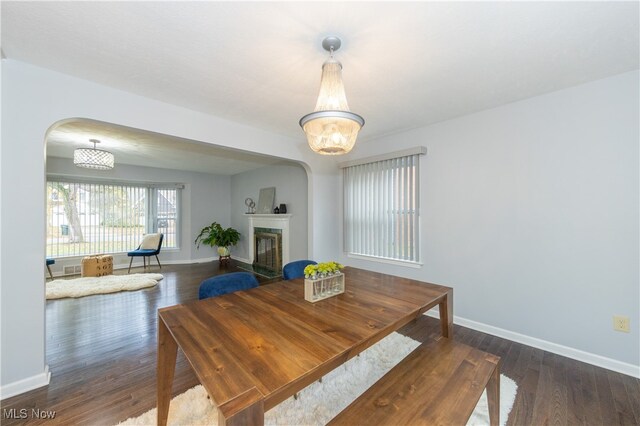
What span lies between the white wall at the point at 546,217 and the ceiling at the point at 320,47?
1.16 feet

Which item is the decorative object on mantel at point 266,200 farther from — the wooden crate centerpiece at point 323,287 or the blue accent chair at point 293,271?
the wooden crate centerpiece at point 323,287

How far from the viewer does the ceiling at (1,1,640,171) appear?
1379 mm

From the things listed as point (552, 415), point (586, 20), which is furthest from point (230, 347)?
point (586, 20)

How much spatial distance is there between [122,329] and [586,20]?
471 cm

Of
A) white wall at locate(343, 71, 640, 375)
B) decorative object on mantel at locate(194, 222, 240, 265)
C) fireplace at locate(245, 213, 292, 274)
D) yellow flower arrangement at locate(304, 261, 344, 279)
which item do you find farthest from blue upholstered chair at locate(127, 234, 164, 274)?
white wall at locate(343, 71, 640, 375)

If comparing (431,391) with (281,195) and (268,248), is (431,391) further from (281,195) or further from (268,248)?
(268,248)

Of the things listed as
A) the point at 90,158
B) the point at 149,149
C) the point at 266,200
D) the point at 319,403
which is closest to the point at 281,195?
the point at 266,200

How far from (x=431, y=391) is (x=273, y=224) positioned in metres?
4.46

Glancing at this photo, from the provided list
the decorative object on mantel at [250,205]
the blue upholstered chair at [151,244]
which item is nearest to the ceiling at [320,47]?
the decorative object on mantel at [250,205]

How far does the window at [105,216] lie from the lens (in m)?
5.26

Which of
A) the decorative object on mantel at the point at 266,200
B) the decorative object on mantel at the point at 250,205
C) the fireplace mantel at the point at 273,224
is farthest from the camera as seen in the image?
the decorative object on mantel at the point at 250,205

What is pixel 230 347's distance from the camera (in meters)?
1.07

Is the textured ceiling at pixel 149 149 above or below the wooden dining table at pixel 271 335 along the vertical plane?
above

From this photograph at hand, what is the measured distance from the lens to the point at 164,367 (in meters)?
1.41
